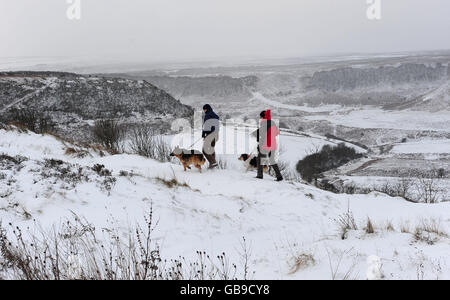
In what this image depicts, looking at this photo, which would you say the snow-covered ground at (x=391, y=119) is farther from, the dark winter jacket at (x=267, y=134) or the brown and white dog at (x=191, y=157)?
the brown and white dog at (x=191, y=157)

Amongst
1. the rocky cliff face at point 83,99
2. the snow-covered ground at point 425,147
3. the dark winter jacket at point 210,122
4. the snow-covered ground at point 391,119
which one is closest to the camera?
the dark winter jacket at point 210,122

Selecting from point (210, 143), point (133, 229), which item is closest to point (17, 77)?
point (210, 143)

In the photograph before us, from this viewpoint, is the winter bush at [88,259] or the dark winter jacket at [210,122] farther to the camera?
the dark winter jacket at [210,122]

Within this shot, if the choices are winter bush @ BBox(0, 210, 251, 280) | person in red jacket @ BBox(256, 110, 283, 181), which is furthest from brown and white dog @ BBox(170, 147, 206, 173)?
winter bush @ BBox(0, 210, 251, 280)

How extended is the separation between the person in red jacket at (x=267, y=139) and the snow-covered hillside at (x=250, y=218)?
37.7 inches

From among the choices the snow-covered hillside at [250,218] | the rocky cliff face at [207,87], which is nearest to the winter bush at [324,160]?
the snow-covered hillside at [250,218]

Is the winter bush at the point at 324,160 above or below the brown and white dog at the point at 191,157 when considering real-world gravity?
below

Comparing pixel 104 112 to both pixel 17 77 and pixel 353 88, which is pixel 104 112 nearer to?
pixel 17 77

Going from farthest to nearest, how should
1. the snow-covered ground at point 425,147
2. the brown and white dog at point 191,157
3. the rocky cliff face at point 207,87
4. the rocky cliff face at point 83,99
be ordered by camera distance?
1. the rocky cliff face at point 207,87
2. the snow-covered ground at point 425,147
3. the rocky cliff face at point 83,99
4. the brown and white dog at point 191,157

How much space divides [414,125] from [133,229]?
9142 centimetres

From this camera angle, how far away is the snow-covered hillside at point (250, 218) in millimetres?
3781

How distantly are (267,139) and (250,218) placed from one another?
3154mm

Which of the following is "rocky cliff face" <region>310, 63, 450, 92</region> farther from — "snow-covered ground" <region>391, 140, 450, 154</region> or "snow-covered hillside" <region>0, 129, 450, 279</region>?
"snow-covered hillside" <region>0, 129, 450, 279</region>

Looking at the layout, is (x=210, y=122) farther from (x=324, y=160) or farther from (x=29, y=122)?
(x=324, y=160)
